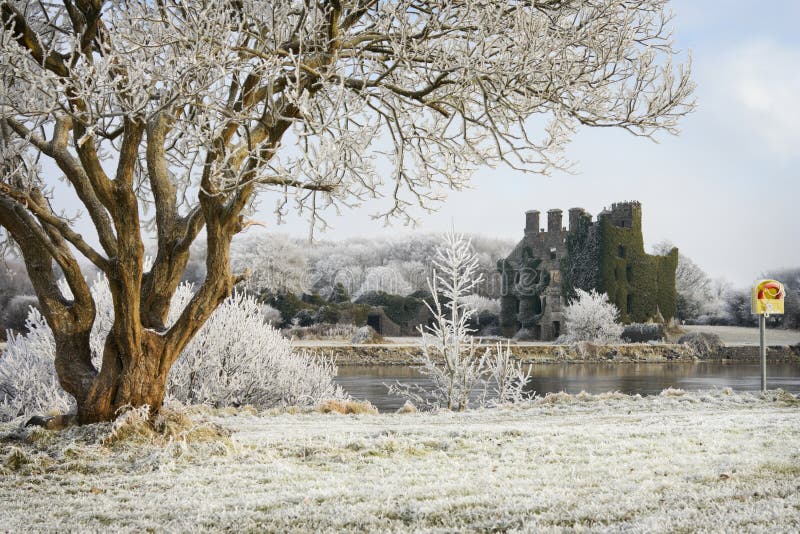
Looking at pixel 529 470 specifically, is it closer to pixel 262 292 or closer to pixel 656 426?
pixel 656 426

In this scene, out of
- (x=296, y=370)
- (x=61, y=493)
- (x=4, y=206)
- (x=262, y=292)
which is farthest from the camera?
(x=262, y=292)

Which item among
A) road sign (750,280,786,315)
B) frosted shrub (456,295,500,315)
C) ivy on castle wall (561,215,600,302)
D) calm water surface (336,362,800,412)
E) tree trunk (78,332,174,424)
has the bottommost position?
calm water surface (336,362,800,412)

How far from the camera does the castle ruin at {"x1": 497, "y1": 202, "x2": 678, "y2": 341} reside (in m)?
43.2

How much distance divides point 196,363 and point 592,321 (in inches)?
1239

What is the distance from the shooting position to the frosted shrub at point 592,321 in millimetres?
40156

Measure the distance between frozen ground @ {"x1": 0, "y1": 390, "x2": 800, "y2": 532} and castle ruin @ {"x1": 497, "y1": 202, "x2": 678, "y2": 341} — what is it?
35.9m

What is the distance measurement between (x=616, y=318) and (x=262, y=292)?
869 inches

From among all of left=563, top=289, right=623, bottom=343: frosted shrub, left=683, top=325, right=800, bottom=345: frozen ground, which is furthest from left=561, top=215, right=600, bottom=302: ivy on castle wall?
left=683, top=325, right=800, bottom=345: frozen ground

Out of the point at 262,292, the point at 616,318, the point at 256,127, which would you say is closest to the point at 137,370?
the point at 256,127

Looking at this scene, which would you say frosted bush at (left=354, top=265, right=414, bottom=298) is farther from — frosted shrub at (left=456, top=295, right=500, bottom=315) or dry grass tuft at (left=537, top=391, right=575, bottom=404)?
dry grass tuft at (left=537, top=391, right=575, bottom=404)

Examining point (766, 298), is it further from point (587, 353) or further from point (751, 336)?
point (751, 336)

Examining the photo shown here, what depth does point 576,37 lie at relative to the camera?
22.8 feet

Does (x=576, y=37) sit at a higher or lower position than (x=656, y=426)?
higher

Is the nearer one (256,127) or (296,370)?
(256,127)
